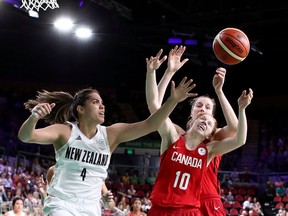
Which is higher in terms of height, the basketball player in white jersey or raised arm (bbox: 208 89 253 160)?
raised arm (bbox: 208 89 253 160)

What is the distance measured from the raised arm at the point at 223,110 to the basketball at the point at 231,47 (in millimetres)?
544

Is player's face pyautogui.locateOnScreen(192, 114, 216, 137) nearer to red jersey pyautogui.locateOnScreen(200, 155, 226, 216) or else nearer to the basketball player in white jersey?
→ red jersey pyautogui.locateOnScreen(200, 155, 226, 216)

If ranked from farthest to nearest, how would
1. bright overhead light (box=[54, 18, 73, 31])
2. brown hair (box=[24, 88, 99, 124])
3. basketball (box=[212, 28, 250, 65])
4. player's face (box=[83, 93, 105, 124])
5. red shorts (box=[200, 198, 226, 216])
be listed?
bright overhead light (box=[54, 18, 73, 31])
basketball (box=[212, 28, 250, 65])
red shorts (box=[200, 198, 226, 216])
brown hair (box=[24, 88, 99, 124])
player's face (box=[83, 93, 105, 124])

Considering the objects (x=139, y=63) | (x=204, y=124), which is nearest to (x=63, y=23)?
(x=139, y=63)

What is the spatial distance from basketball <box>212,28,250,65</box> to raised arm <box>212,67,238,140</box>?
0.54m

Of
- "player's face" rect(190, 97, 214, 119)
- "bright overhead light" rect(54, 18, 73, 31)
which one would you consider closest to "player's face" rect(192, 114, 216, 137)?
"player's face" rect(190, 97, 214, 119)

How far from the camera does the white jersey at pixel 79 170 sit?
3967mm

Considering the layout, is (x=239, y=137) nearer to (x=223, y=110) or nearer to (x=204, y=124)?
(x=204, y=124)

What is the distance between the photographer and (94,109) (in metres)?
4.23

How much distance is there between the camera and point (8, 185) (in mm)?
14914

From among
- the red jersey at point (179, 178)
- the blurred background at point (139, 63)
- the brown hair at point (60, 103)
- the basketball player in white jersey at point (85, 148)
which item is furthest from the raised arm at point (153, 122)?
the blurred background at point (139, 63)

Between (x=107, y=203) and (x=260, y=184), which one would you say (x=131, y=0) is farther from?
(x=107, y=203)

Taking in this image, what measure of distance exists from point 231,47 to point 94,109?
76.9 inches

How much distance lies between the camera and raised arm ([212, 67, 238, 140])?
16.4 feet
